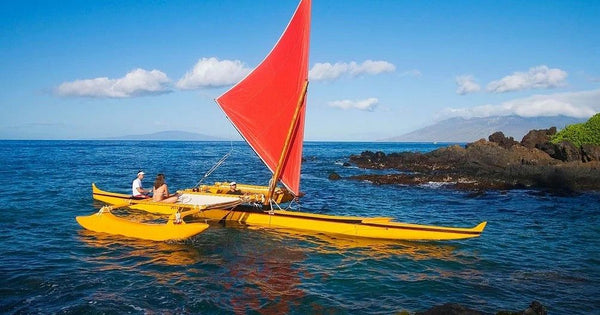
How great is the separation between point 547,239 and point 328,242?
931cm

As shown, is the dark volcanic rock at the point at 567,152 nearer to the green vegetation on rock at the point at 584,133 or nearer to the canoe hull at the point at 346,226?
the green vegetation on rock at the point at 584,133

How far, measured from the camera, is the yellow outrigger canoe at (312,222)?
53.0 ft

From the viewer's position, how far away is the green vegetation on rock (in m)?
45.5

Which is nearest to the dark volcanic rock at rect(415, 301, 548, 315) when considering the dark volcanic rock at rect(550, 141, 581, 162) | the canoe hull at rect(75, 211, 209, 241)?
the canoe hull at rect(75, 211, 209, 241)

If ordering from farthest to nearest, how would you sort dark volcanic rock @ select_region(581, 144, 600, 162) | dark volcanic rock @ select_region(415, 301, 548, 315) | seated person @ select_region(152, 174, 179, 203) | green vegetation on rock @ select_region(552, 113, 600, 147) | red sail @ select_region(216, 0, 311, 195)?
green vegetation on rock @ select_region(552, 113, 600, 147), dark volcanic rock @ select_region(581, 144, 600, 162), seated person @ select_region(152, 174, 179, 203), red sail @ select_region(216, 0, 311, 195), dark volcanic rock @ select_region(415, 301, 548, 315)

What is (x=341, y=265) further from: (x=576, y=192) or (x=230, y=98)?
(x=576, y=192)

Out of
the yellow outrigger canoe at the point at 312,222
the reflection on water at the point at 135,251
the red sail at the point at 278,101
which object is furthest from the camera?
the red sail at the point at 278,101

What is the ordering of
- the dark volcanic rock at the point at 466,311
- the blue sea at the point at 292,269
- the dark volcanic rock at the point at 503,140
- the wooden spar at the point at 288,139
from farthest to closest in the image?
1. the dark volcanic rock at the point at 503,140
2. the wooden spar at the point at 288,139
3. the blue sea at the point at 292,269
4. the dark volcanic rock at the point at 466,311

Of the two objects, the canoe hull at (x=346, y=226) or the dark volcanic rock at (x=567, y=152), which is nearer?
the canoe hull at (x=346, y=226)

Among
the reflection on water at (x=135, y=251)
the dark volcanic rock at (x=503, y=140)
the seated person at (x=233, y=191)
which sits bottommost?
the reflection on water at (x=135, y=251)

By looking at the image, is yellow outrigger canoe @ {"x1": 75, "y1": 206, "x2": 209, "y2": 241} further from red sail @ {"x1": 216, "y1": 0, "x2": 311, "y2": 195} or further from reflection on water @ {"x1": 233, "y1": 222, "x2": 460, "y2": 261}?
red sail @ {"x1": 216, "y1": 0, "x2": 311, "y2": 195}

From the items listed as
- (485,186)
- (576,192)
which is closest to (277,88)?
(485,186)

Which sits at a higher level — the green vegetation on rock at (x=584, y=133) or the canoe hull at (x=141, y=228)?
the green vegetation on rock at (x=584, y=133)

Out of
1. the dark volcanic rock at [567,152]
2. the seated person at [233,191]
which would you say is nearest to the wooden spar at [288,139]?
the seated person at [233,191]
